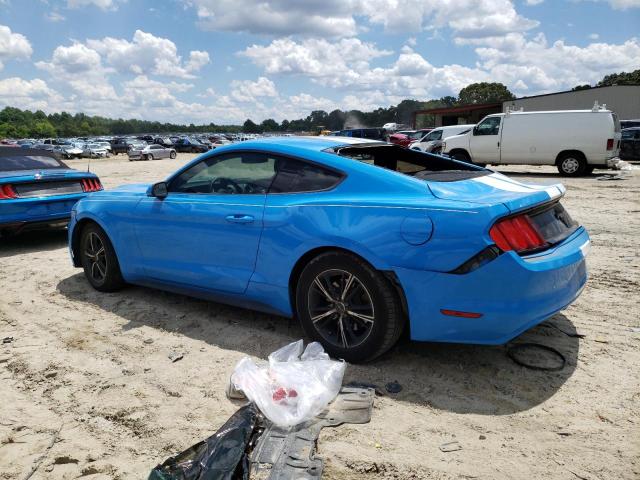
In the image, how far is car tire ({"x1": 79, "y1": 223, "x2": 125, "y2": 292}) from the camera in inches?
192

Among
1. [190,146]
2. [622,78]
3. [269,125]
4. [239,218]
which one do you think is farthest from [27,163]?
[269,125]

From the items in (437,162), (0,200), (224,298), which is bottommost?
(224,298)

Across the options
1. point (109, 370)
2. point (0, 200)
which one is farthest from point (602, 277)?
point (0, 200)

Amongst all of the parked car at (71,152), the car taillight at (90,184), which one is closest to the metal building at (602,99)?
the car taillight at (90,184)

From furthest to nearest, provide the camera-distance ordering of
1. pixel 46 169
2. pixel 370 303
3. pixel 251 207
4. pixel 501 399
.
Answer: pixel 46 169 → pixel 251 207 → pixel 370 303 → pixel 501 399

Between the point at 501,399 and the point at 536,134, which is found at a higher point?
the point at 536,134

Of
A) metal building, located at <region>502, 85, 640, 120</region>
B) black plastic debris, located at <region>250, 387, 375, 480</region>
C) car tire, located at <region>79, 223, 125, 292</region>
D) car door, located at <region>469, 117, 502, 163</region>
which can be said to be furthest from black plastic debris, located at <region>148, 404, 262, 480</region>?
metal building, located at <region>502, 85, 640, 120</region>

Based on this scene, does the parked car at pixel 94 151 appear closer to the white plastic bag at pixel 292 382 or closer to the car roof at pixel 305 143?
the car roof at pixel 305 143

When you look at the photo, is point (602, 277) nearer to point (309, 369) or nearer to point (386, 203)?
point (386, 203)

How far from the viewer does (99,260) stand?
5066mm

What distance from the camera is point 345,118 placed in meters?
75.6

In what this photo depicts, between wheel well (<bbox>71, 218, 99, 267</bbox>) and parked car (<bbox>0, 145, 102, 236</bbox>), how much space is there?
218cm

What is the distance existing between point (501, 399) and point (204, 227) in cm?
236

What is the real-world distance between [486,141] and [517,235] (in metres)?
15.5
